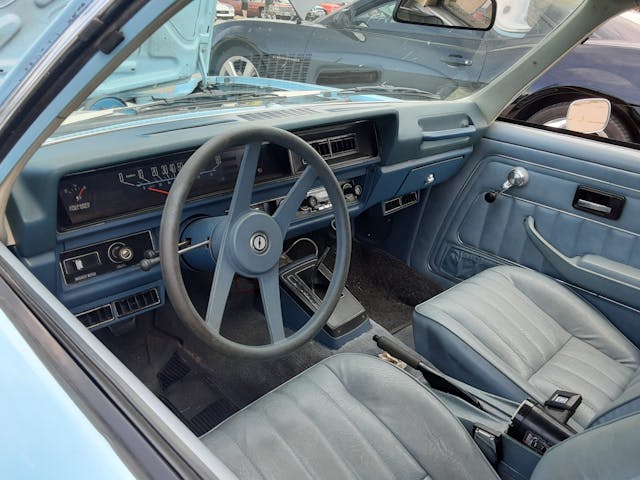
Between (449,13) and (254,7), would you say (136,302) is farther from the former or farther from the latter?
(449,13)

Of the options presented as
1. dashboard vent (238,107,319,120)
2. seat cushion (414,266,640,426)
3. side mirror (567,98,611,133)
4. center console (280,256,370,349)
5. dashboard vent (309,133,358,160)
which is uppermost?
side mirror (567,98,611,133)

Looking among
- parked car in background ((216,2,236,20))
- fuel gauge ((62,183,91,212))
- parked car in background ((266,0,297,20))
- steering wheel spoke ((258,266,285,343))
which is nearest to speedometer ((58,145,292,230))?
fuel gauge ((62,183,91,212))

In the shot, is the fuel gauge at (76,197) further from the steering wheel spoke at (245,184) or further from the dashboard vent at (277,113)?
the dashboard vent at (277,113)

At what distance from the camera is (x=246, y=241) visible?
147 cm

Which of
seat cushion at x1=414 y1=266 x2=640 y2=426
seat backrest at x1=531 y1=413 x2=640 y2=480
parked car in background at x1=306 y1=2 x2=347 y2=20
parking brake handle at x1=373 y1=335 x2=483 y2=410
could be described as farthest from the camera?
parked car in background at x1=306 y1=2 x2=347 y2=20

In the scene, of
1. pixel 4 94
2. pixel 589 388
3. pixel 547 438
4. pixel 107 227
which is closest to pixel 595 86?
pixel 589 388

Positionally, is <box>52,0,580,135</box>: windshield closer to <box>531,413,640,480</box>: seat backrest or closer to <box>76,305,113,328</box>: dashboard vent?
<box>76,305,113,328</box>: dashboard vent

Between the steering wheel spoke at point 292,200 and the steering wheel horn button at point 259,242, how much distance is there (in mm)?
108

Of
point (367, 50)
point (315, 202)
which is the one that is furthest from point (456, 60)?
point (315, 202)

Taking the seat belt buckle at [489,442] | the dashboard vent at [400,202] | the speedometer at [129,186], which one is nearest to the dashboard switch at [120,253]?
the speedometer at [129,186]

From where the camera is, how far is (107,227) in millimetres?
1576

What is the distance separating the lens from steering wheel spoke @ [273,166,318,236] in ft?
5.32

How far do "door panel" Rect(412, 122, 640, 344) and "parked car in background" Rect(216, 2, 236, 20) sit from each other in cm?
134

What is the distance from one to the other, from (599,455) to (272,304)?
902mm
